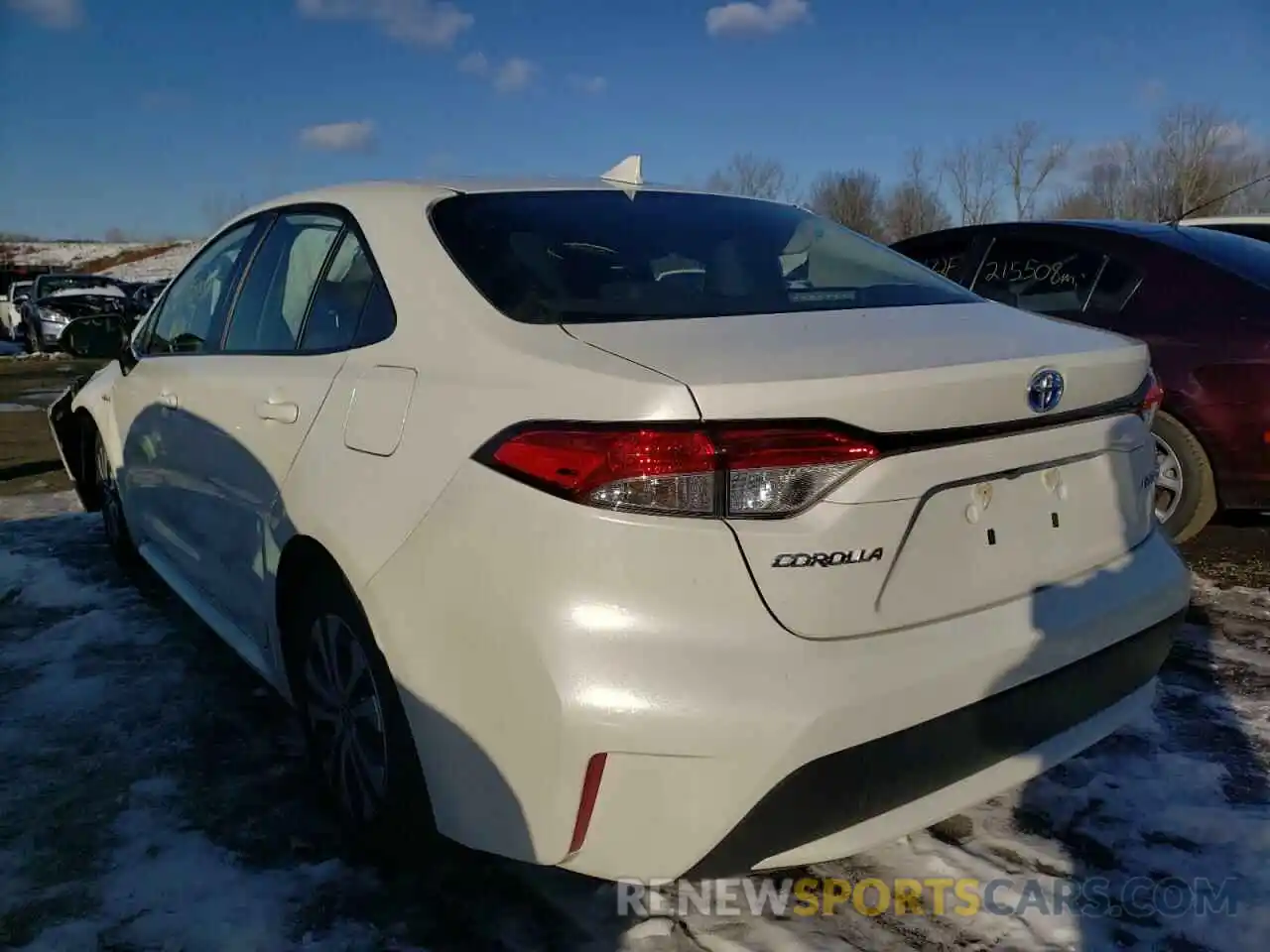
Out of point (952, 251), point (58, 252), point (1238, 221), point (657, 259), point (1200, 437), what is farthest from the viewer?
point (58, 252)

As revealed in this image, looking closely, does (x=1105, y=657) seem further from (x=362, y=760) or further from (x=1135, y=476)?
(x=362, y=760)

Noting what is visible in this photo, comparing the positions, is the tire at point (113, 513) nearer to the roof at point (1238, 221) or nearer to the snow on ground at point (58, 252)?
the roof at point (1238, 221)

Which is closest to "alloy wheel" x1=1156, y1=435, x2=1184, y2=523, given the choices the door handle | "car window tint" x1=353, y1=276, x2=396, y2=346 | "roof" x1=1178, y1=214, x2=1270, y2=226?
"car window tint" x1=353, y1=276, x2=396, y2=346

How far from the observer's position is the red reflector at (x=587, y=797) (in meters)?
1.66

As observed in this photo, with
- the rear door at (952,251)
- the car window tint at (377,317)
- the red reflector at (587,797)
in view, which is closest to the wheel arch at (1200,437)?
the rear door at (952,251)

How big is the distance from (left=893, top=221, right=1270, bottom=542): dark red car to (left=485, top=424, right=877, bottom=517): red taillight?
10.5ft

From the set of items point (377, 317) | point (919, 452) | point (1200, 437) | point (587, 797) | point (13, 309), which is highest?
point (13, 309)

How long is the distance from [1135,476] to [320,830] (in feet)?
6.90

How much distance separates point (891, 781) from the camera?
69.7 inches

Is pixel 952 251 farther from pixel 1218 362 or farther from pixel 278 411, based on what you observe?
pixel 278 411

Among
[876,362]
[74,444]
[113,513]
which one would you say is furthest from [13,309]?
[876,362]

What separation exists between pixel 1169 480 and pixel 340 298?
3.59 m

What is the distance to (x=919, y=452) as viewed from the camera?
173 cm

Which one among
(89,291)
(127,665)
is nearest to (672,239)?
(127,665)
